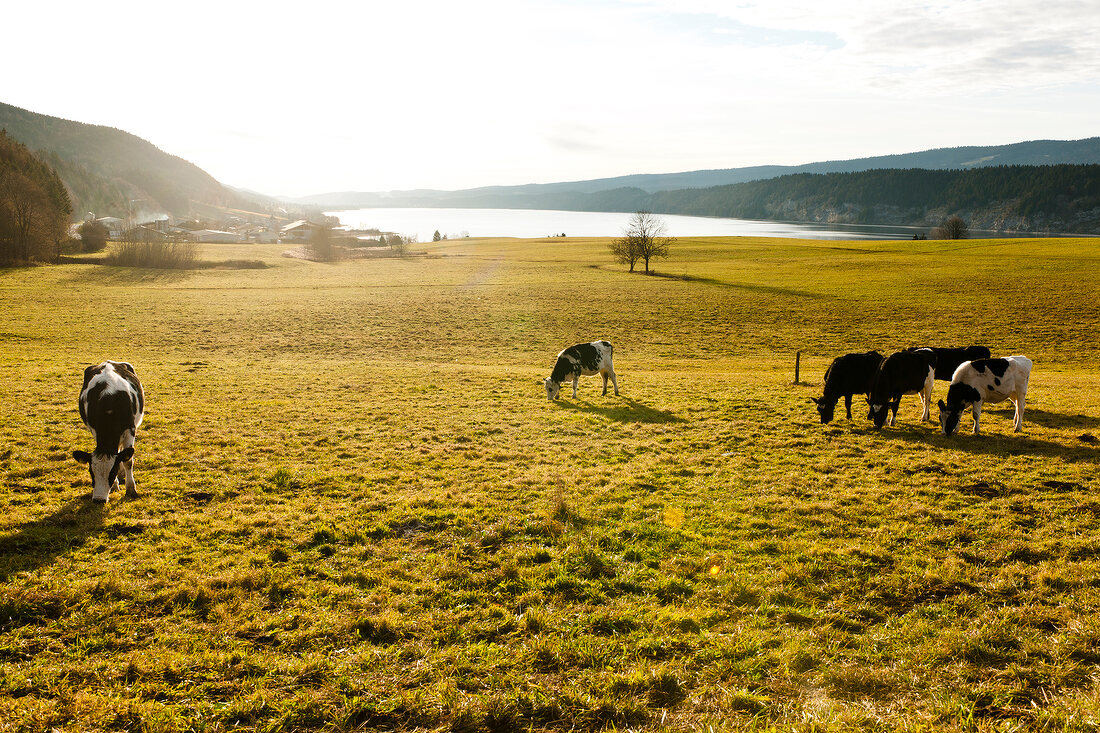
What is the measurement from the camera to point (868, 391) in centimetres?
1418

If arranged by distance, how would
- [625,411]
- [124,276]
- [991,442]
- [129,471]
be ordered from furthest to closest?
[124,276] → [625,411] → [991,442] → [129,471]

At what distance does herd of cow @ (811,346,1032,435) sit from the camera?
12.7 m

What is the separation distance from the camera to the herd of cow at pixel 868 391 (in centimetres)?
897

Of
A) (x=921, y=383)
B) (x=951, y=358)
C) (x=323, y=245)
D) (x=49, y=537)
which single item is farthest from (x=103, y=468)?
(x=323, y=245)

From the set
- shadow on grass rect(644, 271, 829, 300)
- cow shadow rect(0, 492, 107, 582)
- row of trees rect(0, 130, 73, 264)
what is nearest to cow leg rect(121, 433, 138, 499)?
cow shadow rect(0, 492, 107, 582)

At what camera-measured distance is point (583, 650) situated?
5492 mm

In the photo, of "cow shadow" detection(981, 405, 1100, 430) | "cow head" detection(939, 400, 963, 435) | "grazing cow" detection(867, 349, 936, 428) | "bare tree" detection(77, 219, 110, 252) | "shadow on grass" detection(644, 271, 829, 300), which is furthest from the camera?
"bare tree" detection(77, 219, 110, 252)

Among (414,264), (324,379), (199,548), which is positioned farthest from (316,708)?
(414,264)

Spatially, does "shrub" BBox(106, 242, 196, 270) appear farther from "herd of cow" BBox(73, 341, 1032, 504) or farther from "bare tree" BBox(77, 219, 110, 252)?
"herd of cow" BBox(73, 341, 1032, 504)

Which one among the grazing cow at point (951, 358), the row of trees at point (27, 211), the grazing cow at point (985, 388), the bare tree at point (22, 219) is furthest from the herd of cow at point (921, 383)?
the bare tree at point (22, 219)

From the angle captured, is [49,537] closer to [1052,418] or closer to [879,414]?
[879,414]

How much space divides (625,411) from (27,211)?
7073 cm

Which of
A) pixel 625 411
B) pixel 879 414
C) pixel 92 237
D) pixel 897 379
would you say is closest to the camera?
pixel 879 414

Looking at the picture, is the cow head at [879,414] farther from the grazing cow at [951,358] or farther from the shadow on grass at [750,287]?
the shadow on grass at [750,287]
